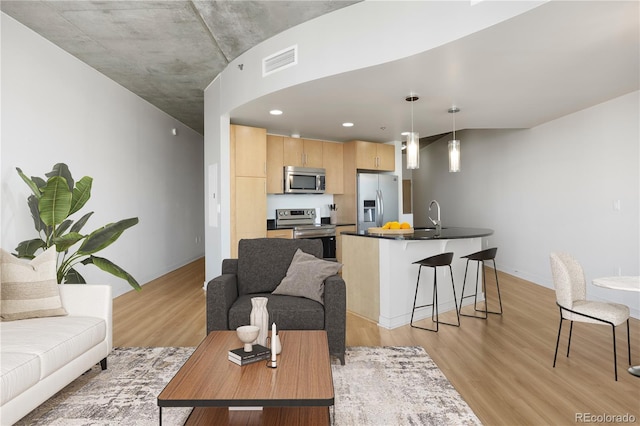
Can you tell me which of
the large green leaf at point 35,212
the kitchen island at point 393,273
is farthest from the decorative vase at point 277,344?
the large green leaf at point 35,212

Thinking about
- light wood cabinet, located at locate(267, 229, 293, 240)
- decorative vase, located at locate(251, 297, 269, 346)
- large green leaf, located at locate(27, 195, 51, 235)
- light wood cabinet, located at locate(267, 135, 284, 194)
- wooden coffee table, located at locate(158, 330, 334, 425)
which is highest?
light wood cabinet, located at locate(267, 135, 284, 194)

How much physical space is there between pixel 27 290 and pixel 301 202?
179 inches

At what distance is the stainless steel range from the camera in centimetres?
609

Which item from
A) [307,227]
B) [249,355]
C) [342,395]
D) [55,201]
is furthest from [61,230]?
[307,227]

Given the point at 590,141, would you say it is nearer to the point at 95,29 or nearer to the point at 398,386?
the point at 398,386

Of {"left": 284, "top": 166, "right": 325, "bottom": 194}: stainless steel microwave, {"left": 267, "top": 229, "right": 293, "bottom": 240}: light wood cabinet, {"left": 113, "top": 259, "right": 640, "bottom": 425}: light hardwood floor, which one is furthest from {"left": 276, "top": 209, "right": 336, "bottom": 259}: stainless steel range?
{"left": 113, "top": 259, "right": 640, "bottom": 425}: light hardwood floor

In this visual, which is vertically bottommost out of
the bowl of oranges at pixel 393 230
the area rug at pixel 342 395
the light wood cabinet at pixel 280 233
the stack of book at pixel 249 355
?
the area rug at pixel 342 395

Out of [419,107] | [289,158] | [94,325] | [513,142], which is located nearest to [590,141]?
[513,142]

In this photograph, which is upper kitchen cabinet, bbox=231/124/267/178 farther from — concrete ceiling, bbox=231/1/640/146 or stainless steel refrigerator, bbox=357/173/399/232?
stainless steel refrigerator, bbox=357/173/399/232

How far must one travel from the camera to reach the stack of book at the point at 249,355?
1880mm

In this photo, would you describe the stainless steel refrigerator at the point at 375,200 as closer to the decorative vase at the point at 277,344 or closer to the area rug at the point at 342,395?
the area rug at the point at 342,395

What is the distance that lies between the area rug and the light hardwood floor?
197mm

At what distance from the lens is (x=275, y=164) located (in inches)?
239

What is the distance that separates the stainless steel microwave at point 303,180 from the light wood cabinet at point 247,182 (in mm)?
632
